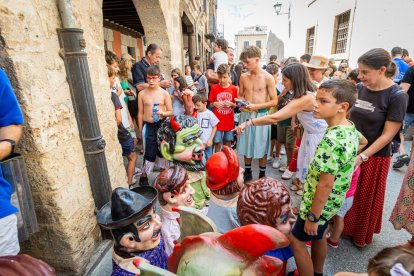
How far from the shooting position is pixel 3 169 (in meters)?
1.32

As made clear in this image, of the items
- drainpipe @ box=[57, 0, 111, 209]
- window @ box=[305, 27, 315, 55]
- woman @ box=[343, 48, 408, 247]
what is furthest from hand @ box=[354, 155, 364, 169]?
window @ box=[305, 27, 315, 55]

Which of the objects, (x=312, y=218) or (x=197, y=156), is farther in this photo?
(x=197, y=156)

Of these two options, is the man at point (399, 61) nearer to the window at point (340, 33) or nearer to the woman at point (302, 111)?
the woman at point (302, 111)

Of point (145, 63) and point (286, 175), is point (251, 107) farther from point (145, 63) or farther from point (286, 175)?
point (145, 63)

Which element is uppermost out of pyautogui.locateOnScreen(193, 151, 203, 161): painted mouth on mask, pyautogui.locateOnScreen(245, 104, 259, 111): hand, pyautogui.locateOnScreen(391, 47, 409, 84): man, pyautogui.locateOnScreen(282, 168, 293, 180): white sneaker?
pyautogui.locateOnScreen(391, 47, 409, 84): man

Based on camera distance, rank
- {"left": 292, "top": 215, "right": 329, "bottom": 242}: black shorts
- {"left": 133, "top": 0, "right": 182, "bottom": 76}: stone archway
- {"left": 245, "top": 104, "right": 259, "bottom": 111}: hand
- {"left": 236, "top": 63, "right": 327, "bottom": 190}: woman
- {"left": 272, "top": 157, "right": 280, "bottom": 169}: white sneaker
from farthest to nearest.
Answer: {"left": 133, "top": 0, "right": 182, "bottom": 76}: stone archway, {"left": 272, "top": 157, "right": 280, "bottom": 169}: white sneaker, {"left": 245, "top": 104, "right": 259, "bottom": 111}: hand, {"left": 236, "top": 63, "right": 327, "bottom": 190}: woman, {"left": 292, "top": 215, "right": 329, "bottom": 242}: black shorts

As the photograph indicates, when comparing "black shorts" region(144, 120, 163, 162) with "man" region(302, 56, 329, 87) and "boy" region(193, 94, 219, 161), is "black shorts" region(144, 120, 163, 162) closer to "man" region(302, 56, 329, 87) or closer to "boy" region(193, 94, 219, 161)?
"boy" region(193, 94, 219, 161)

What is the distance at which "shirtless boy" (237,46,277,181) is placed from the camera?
3.31m

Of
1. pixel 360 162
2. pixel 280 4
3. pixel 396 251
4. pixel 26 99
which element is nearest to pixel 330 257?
pixel 360 162

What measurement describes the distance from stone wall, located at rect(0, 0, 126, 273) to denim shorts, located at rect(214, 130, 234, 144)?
86.4 inches

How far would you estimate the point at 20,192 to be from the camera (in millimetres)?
1418

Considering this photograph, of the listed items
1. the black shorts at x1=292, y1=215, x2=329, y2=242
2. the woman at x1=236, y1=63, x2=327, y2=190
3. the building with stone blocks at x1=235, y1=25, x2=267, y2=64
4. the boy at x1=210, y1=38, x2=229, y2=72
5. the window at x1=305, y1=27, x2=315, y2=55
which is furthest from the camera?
the building with stone blocks at x1=235, y1=25, x2=267, y2=64

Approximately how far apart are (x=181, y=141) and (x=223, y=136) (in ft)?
6.85

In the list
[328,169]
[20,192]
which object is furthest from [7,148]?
[328,169]
